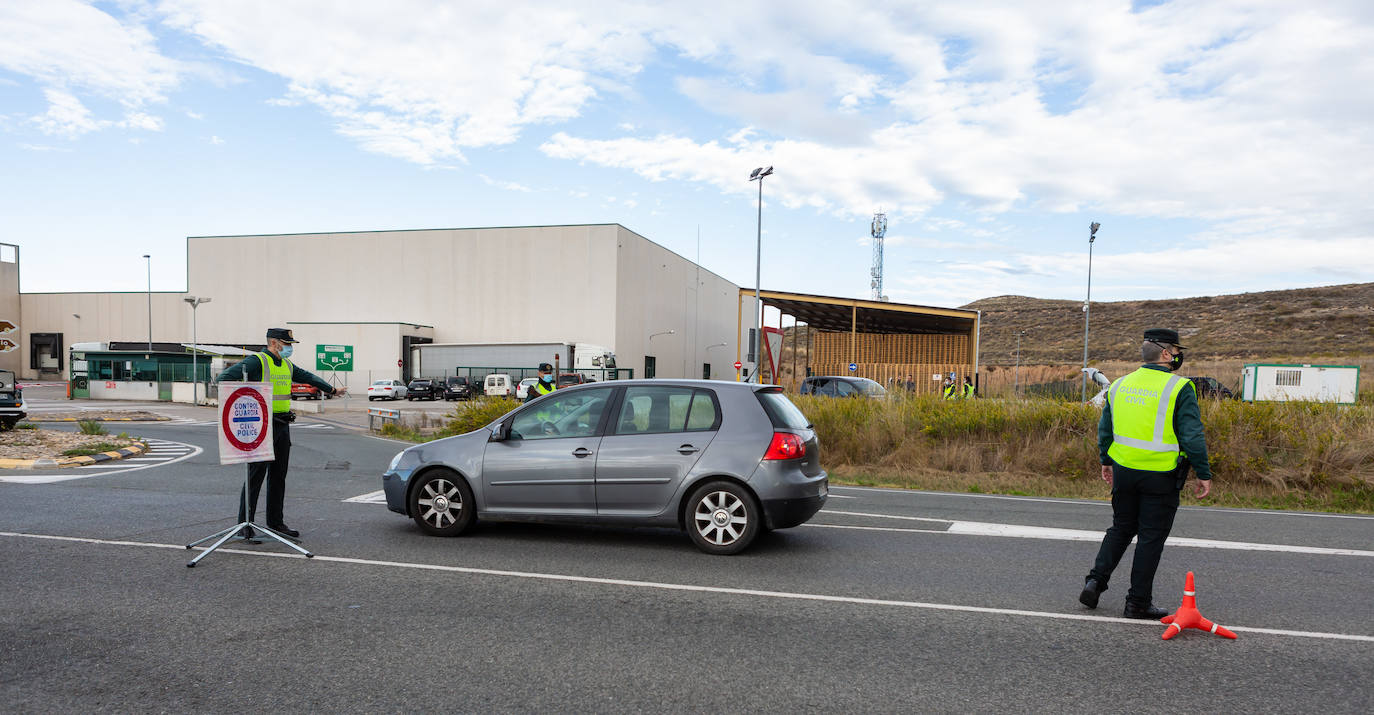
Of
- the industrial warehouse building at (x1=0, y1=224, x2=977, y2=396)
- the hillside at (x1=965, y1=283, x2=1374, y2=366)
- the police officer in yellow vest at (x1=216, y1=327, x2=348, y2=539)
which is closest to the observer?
the police officer in yellow vest at (x1=216, y1=327, x2=348, y2=539)

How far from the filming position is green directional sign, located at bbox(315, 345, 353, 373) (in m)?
34.8

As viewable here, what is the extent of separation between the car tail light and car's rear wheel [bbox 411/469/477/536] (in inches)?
109

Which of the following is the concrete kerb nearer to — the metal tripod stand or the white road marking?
the white road marking

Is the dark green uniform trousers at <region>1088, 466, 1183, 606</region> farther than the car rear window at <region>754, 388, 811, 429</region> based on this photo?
No

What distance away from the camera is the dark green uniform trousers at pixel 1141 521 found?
16.8ft

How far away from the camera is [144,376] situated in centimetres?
4409

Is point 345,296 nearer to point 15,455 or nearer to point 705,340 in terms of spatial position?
point 705,340

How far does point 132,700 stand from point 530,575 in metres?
2.79

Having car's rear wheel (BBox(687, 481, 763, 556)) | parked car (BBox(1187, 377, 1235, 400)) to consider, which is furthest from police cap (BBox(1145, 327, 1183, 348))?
parked car (BBox(1187, 377, 1235, 400))

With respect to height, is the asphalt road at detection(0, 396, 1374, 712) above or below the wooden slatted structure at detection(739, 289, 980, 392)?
below

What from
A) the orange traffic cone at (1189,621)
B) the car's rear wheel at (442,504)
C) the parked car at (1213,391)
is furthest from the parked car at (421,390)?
the orange traffic cone at (1189,621)

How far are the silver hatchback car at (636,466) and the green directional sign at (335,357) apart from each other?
2956 cm

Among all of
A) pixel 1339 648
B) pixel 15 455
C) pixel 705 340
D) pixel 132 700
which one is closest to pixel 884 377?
pixel 15 455

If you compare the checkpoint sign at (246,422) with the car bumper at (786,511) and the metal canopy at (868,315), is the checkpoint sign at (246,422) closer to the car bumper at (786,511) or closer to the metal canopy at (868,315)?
the car bumper at (786,511)
